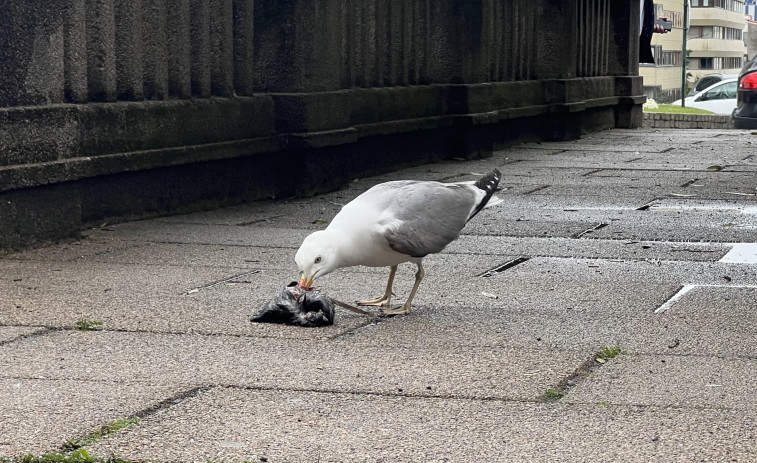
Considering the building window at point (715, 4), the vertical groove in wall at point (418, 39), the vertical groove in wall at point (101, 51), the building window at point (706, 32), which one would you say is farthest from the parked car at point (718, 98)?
the building window at point (715, 4)

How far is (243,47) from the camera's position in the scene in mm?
9266

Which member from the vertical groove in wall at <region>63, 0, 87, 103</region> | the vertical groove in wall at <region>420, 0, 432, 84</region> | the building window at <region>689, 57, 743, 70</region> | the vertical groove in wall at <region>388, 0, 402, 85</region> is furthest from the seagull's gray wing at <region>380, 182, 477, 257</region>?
the building window at <region>689, 57, 743, 70</region>

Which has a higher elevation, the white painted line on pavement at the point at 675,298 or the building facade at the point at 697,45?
the building facade at the point at 697,45

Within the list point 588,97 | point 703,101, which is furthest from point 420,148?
point 703,101

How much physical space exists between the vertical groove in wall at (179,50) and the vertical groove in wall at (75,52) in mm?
1043

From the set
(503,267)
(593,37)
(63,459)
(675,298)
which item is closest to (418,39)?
(593,37)

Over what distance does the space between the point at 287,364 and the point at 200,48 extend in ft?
15.8

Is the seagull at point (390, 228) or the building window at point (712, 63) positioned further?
the building window at point (712, 63)

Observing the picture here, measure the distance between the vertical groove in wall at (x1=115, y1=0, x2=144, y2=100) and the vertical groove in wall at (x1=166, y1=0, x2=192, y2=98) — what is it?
39 centimetres

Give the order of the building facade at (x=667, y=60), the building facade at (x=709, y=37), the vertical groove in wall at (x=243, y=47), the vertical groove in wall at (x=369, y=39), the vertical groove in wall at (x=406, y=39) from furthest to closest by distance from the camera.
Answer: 1. the building facade at (x=709, y=37)
2. the building facade at (x=667, y=60)
3. the vertical groove in wall at (x=406, y=39)
4. the vertical groove in wall at (x=369, y=39)
5. the vertical groove in wall at (x=243, y=47)

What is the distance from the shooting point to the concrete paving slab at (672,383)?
154 inches

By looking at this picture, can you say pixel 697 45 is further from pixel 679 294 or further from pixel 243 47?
pixel 679 294

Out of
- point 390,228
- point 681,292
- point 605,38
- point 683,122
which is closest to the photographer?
point 390,228

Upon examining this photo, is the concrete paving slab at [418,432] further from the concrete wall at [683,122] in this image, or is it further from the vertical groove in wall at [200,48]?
the concrete wall at [683,122]
